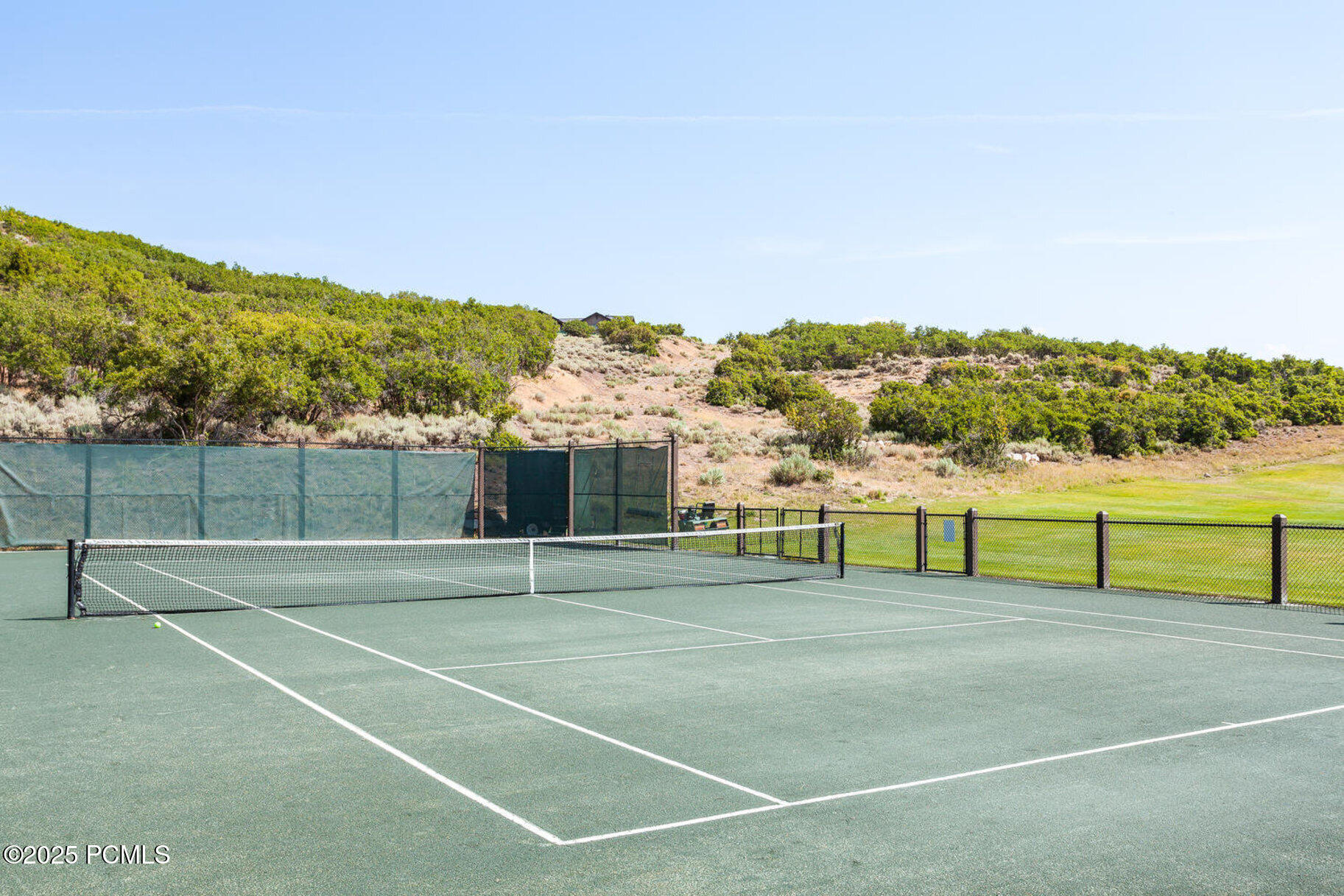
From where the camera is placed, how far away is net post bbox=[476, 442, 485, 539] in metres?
29.3

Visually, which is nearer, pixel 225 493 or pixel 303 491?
pixel 225 493

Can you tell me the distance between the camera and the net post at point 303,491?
2756 centimetres

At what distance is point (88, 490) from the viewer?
25469 mm

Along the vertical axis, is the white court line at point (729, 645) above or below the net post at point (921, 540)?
below

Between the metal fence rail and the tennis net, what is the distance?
1.34 metres

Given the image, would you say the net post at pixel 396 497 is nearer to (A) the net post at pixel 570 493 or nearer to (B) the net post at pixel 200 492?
(A) the net post at pixel 570 493

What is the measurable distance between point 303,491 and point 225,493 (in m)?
1.89

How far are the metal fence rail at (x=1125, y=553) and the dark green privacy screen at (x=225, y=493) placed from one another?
373 inches

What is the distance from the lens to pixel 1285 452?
2179 inches

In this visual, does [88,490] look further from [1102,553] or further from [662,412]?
[662,412]

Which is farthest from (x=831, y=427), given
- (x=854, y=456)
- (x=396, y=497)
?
(x=396, y=497)

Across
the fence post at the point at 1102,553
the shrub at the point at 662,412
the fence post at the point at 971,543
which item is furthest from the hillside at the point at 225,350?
the fence post at the point at 1102,553

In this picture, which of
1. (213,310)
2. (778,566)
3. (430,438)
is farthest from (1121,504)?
(213,310)

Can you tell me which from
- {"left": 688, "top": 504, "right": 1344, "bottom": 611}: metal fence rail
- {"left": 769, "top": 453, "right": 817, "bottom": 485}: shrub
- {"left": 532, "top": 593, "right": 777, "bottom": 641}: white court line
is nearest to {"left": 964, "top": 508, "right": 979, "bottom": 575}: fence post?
{"left": 688, "top": 504, "right": 1344, "bottom": 611}: metal fence rail
